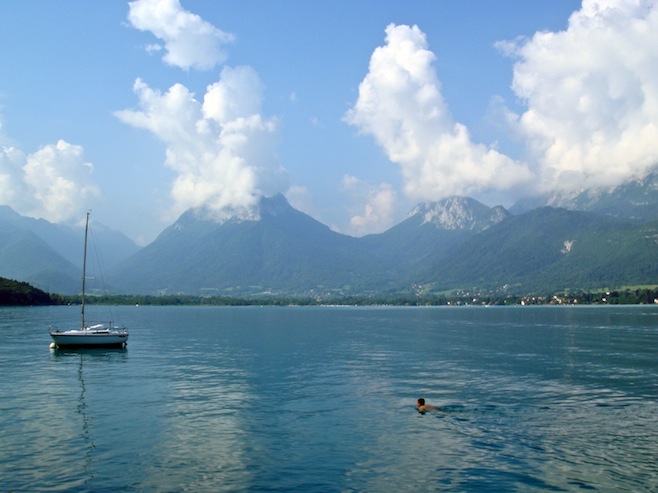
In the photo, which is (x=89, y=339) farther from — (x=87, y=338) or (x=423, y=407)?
(x=423, y=407)

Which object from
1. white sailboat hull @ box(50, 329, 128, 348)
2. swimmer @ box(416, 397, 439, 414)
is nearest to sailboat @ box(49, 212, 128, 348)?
white sailboat hull @ box(50, 329, 128, 348)

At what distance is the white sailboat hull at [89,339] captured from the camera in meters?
83.6

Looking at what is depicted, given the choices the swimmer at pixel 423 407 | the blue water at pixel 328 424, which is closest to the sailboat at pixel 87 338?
the blue water at pixel 328 424

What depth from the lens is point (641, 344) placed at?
8931 cm

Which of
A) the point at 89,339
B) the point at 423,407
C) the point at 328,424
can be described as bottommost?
the point at 328,424

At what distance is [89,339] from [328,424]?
60.3m

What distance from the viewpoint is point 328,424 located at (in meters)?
37.2

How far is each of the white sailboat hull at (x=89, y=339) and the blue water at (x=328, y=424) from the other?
11.5 meters

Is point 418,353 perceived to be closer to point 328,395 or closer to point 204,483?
point 328,395

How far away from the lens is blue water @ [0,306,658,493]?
88.6ft

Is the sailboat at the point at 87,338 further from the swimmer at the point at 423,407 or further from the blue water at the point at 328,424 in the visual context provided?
the swimmer at the point at 423,407

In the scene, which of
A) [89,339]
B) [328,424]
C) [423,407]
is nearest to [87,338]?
[89,339]

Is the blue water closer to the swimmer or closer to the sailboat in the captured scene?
the swimmer

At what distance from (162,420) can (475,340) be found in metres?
74.4
